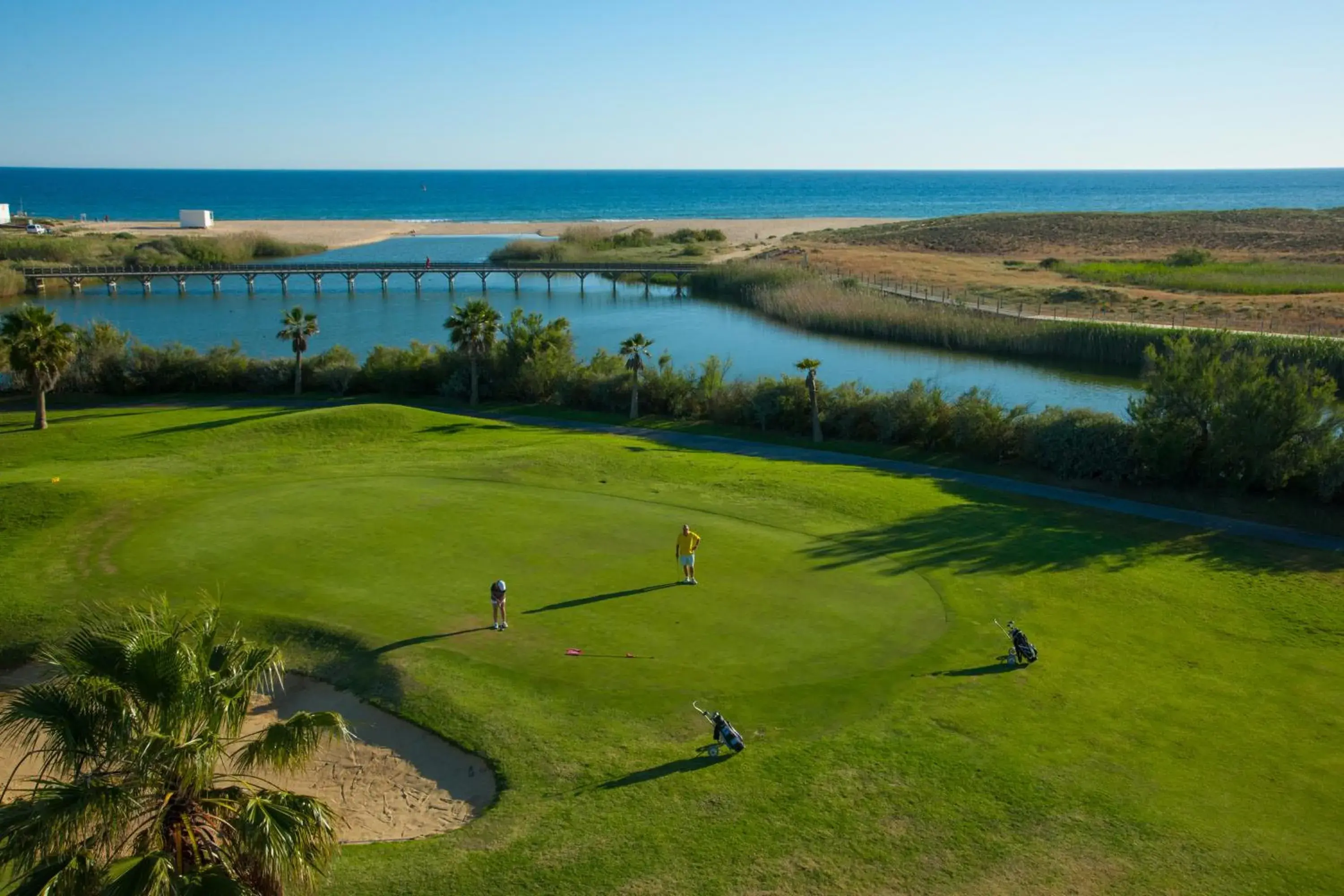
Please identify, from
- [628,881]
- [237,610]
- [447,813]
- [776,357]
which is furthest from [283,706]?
[776,357]

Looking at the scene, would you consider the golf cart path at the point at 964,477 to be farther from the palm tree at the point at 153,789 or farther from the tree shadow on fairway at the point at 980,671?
the palm tree at the point at 153,789

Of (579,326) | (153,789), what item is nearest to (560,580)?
(153,789)

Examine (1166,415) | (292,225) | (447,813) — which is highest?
(292,225)

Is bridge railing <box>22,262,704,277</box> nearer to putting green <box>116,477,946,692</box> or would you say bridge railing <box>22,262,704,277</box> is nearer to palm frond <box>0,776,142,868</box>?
putting green <box>116,477,946,692</box>

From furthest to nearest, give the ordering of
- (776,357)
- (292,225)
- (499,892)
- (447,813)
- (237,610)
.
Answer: (292,225), (776,357), (237,610), (447,813), (499,892)

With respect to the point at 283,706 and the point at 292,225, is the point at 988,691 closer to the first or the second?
the point at 283,706

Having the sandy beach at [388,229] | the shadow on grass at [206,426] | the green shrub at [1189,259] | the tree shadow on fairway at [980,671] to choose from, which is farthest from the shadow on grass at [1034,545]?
the sandy beach at [388,229]
